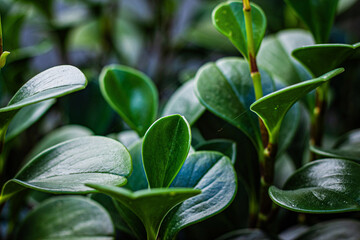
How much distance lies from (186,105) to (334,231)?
185 mm

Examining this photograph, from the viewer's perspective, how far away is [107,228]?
0.96 ft

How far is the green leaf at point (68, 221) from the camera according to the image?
0.29 metres

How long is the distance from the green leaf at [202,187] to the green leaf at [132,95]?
95mm

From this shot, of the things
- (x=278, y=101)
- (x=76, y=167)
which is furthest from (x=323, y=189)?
(x=76, y=167)

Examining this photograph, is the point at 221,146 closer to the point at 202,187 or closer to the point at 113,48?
the point at 202,187

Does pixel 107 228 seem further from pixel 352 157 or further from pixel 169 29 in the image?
pixel 169 29

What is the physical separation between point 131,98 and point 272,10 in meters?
0.54

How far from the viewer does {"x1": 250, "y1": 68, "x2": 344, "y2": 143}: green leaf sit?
228 millimetres

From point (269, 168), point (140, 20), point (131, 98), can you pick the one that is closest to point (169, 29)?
point (140, 20)

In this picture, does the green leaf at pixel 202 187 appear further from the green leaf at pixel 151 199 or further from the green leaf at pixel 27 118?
the green leaf at pixel 27 118

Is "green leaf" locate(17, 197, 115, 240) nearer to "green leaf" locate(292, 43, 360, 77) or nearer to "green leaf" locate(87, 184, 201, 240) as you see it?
"green leaf" locate(87, 184, 201, 240)

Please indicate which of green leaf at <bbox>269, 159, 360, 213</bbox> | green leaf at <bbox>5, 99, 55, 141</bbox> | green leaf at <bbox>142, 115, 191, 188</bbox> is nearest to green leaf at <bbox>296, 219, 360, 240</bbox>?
green leaf at <bbox>269, 159, 360, 213</bbox>

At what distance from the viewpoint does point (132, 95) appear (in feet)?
1.30

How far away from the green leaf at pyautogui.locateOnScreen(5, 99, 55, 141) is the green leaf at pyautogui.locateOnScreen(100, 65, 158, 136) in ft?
0.20
